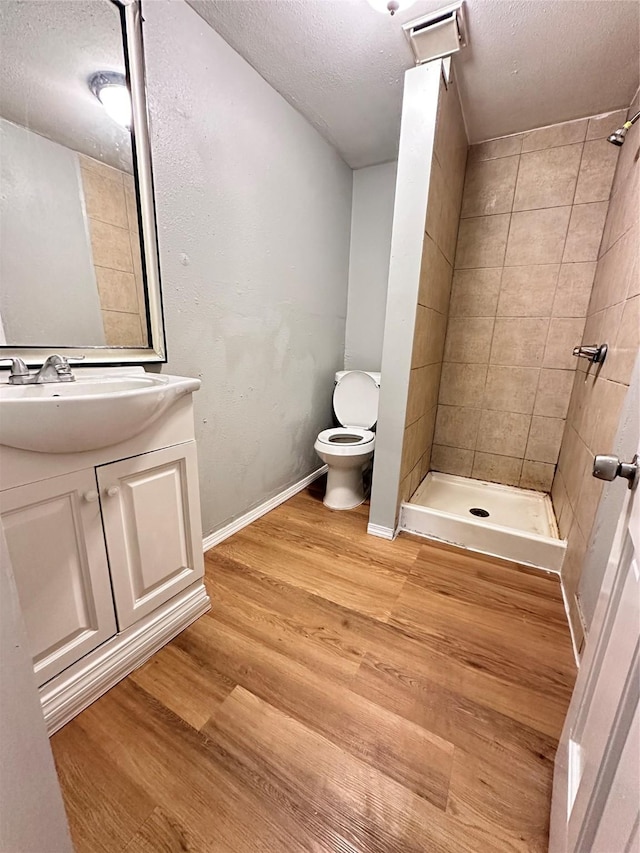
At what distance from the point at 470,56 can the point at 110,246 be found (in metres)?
1.63

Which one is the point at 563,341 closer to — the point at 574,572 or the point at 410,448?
the point at 410,448

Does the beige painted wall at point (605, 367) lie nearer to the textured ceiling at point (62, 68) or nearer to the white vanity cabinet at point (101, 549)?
the white vanity cabinet at point (101, 549)

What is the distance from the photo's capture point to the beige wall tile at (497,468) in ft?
7.13

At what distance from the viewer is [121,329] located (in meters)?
1.18

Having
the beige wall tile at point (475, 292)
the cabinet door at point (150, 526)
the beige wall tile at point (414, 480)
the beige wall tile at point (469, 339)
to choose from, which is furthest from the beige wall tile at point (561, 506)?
the cabinet door at point (150, 526)

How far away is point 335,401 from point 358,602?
52.7 inches

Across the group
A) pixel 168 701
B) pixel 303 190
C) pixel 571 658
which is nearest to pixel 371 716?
pixel 168 701

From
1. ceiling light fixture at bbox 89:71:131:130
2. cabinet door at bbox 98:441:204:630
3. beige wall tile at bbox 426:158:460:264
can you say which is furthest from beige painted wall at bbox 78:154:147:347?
beige wall tile at bbox 426:158:460:264

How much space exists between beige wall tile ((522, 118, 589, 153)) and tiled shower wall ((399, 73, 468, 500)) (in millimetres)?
335

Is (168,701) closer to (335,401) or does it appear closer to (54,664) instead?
(54,664)

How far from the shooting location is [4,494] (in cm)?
72

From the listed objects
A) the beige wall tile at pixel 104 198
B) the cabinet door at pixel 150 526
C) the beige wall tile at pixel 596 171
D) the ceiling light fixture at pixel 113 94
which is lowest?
the cabinet door at pixel 150 526

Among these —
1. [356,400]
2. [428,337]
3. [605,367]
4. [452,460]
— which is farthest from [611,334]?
[356,400]

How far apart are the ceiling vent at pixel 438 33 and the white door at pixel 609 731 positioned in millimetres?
1686
